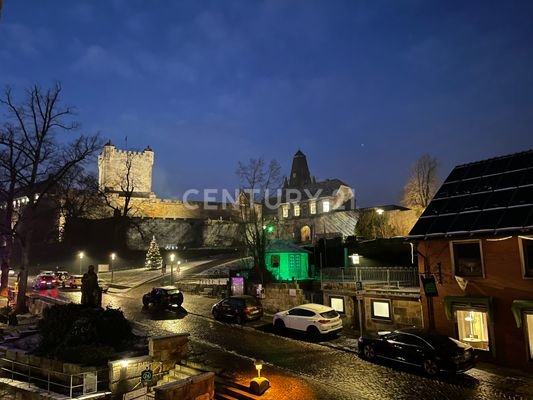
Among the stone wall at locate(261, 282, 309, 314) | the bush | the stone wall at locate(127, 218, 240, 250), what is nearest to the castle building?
the stone wall at locate(127, 218, 240, 250)

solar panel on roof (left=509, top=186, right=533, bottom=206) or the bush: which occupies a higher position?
solar panel on roof (left=509, top=186, right=533, bottom=206)

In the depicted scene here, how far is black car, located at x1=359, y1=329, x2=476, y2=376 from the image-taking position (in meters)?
13.5

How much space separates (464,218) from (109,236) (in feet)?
180

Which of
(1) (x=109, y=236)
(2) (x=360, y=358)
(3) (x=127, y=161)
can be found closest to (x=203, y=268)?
(1) (x=109, y=236)

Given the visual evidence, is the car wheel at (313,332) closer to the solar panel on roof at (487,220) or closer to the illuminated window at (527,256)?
the solar panel on roof at (487,220)

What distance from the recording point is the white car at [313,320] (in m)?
19.1

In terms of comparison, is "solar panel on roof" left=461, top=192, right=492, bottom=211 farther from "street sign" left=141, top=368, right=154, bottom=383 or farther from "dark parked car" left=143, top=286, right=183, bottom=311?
"dark parked car" left=143, top=286, right=183, bottom=311

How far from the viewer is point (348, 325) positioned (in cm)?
2153

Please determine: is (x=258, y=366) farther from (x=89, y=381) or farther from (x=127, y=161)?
(x=127, y=161)

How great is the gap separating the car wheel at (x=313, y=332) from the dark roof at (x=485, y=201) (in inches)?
247

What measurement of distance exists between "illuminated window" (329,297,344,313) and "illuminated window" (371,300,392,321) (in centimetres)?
220

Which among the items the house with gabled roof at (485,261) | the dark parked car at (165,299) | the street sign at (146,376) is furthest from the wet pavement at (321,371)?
the dark parked car at (165,299)

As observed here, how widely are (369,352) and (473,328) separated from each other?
4.50m

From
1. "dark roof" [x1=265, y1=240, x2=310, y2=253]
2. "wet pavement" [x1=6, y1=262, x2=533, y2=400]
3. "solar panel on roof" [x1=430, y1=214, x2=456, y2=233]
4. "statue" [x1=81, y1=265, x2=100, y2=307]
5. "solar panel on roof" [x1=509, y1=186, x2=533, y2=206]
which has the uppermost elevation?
"solar panel on roof" [x1=509, y1=186, x2=533, y2=206]
